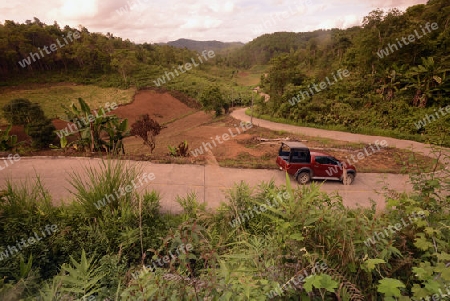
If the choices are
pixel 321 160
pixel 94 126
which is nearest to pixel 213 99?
pixel 94 126

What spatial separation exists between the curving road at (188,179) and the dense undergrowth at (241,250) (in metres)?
2.33

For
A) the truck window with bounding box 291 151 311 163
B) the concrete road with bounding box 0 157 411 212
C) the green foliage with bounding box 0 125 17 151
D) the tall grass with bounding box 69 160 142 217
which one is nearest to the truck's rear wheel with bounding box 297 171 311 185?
the concrete road with bounding box 0 157 411 212

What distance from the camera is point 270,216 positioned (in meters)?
2.69

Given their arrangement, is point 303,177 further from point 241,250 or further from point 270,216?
point 270,216

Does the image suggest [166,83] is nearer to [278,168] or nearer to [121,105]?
[121,105]

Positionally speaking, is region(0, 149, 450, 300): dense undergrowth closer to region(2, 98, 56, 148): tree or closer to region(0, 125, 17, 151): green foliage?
region(0, 125, 17, 151): green foliage

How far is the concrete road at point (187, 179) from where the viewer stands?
7.62 metres

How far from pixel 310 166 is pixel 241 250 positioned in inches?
265

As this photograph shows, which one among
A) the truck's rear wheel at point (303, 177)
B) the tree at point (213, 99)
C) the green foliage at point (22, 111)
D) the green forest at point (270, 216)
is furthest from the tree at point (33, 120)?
the truck's rear wheel at point (303, 177)

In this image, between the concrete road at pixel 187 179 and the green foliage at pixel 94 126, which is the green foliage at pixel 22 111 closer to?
the concrete road at pixel 187 179

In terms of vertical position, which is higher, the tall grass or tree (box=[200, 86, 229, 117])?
tree (box=[200, 86, 229, 117])

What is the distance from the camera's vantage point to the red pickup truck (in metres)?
8.83

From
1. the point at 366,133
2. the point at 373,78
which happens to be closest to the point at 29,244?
the point at 366,133

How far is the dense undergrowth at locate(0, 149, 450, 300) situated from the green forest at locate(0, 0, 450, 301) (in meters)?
0.02
